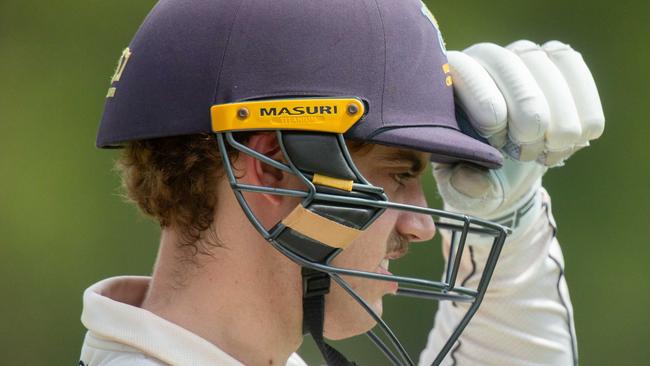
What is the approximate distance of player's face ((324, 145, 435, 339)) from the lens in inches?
90.9

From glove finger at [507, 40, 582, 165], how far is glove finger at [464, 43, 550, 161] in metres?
0.03

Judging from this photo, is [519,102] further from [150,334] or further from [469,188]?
[150,334]

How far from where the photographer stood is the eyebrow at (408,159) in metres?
2.33

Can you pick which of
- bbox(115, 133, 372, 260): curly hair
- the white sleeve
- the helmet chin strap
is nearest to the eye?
bbox(115, 133, 372, 260): curly hair

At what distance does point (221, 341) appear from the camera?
2242mm

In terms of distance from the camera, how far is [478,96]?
95.5 inches

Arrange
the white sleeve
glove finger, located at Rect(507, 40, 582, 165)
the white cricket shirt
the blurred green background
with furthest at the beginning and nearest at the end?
the blurred green background
the white sleeve
glove finger, located at Rect(507, 40, 582, 165)
the white cricket shirt

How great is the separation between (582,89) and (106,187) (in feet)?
12.0

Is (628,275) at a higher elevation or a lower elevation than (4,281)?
lower

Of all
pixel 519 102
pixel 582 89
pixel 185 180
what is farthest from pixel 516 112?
pixel 185 180

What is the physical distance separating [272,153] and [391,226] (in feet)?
0.93

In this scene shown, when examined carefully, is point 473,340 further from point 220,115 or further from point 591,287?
point 591,287

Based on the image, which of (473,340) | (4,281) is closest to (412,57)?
(473,340)

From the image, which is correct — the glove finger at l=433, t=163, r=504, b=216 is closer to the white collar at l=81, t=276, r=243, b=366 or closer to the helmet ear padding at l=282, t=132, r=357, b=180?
the helmet ear padding at l=282, t=132, r=357, b=180
